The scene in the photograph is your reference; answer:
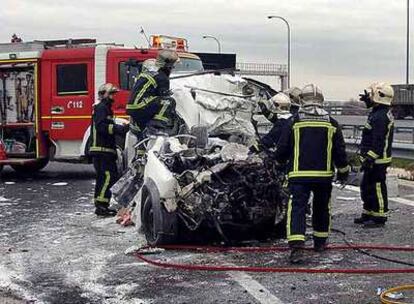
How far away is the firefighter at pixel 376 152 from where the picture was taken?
27.1ft

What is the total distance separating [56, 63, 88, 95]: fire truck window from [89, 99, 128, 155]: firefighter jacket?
3549 mm

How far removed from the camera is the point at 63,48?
13609 millimetres

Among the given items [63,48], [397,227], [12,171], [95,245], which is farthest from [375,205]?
[12,171]

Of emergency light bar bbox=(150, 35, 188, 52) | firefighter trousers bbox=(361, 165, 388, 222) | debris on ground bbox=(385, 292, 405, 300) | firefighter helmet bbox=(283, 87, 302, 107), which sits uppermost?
emergency light bar bbox=(150, 35, 188, 52)

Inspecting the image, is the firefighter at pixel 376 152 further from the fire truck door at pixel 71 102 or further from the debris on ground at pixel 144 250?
the fire truck door at pixel 71 102

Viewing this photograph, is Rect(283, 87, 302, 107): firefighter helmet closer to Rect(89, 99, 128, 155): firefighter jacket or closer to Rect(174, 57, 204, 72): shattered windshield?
Rect(89, 99, 128, 155): firefighter jacket

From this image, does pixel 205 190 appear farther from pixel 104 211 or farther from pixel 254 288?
pixel 104 211

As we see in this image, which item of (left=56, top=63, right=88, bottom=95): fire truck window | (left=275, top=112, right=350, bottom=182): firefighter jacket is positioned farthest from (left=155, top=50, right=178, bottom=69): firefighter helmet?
(left=56, top=63, right=88, bottom=95): fire truck window

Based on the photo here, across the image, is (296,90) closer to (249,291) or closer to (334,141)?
(334,141)

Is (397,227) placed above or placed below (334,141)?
below

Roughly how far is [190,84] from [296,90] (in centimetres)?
129

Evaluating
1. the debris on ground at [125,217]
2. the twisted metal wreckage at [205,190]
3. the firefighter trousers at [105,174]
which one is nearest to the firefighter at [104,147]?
the firefighter trousers at [105,174]

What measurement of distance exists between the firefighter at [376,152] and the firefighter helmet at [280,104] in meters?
0.97

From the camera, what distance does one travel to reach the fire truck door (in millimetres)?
13133
